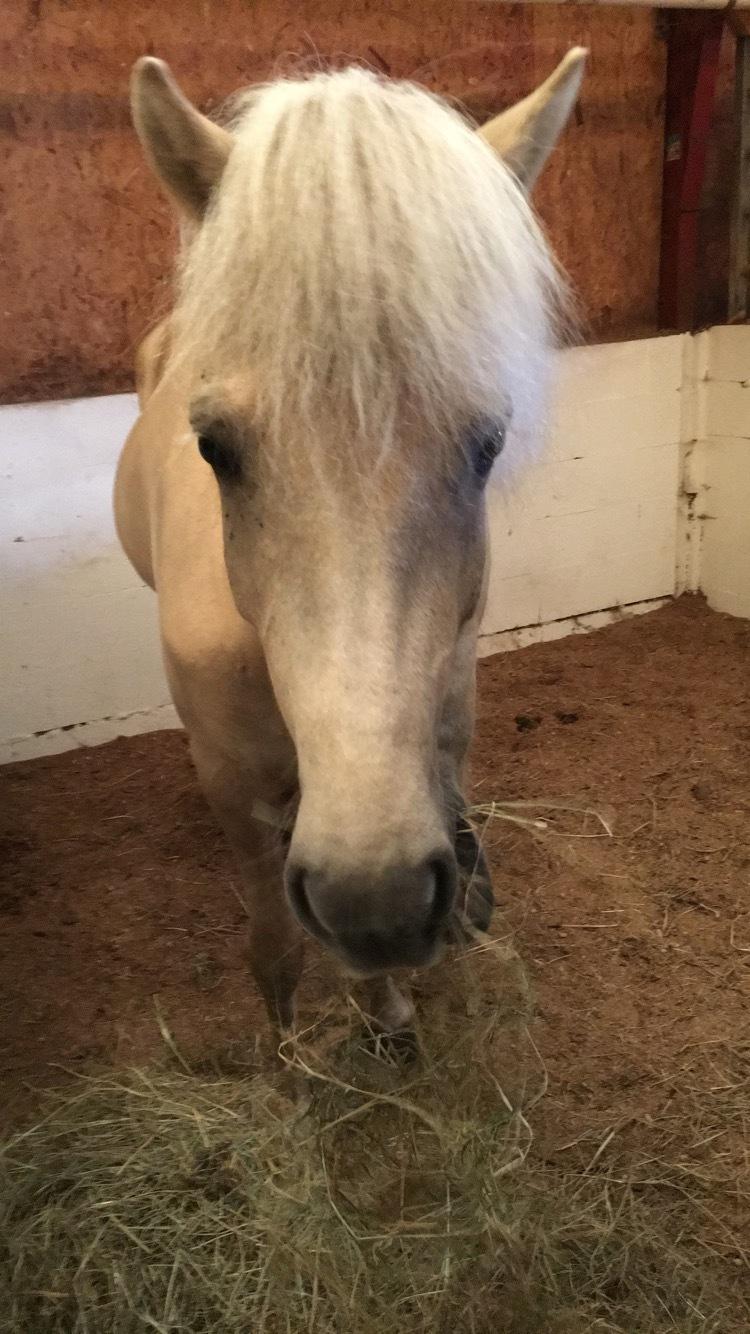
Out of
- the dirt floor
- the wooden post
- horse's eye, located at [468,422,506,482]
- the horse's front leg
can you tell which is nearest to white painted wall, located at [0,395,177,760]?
the dirt floor

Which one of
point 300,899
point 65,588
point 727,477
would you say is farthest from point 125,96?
point 300,899

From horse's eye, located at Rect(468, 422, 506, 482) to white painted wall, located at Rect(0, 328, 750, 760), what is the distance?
6.04ft

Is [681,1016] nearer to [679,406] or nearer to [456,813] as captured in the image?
[456,813]

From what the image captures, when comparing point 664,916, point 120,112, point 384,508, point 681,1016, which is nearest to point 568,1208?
point 681,1016

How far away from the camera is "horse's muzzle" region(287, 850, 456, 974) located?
785 millimetres

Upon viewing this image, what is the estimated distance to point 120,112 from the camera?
8.94 ft

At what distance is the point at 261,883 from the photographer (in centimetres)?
161

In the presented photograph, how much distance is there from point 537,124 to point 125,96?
2076mm

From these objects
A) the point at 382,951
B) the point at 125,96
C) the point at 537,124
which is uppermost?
the point at 125,96

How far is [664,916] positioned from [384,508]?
160 centimetres

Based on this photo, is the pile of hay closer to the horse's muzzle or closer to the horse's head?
the horse's muzzle

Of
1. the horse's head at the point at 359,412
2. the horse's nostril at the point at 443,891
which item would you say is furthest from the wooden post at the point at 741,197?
the horse's nostril at the point at 443,891

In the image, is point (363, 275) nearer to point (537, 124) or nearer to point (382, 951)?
point (537, 124)

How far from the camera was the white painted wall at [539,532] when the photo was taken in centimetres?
280
